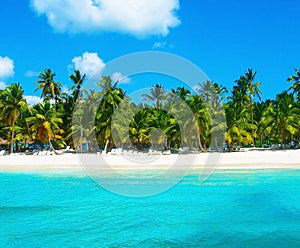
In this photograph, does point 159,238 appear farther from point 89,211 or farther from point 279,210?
point 279,210

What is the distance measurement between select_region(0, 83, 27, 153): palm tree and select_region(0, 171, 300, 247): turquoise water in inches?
830

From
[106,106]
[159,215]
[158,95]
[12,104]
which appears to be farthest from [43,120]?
[159,215]

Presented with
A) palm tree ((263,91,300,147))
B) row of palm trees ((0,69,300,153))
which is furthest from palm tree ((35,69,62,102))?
palm tree ((263,91,300,147))

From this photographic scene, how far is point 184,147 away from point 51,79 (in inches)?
749

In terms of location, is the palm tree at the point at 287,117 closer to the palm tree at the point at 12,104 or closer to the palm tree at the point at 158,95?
the palm tree at the point at 158,95

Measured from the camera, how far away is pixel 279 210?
11266 millimetres

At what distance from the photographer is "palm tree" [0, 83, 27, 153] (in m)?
36.9

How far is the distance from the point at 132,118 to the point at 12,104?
12930mm

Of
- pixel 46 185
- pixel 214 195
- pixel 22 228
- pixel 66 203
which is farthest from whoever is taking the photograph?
pixel 46 185

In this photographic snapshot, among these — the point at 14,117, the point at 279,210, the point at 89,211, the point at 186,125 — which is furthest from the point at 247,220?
the point at 14,117

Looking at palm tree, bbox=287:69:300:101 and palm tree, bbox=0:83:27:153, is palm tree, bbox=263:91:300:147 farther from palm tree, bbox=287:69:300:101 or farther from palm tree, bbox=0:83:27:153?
palm tree, bbox=0:83:27:153

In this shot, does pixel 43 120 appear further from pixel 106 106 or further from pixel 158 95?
pixel 158 95

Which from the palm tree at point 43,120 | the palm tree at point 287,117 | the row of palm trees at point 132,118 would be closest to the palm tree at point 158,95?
the row of palm trees at point 132,118

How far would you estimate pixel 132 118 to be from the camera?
39.4 meters
